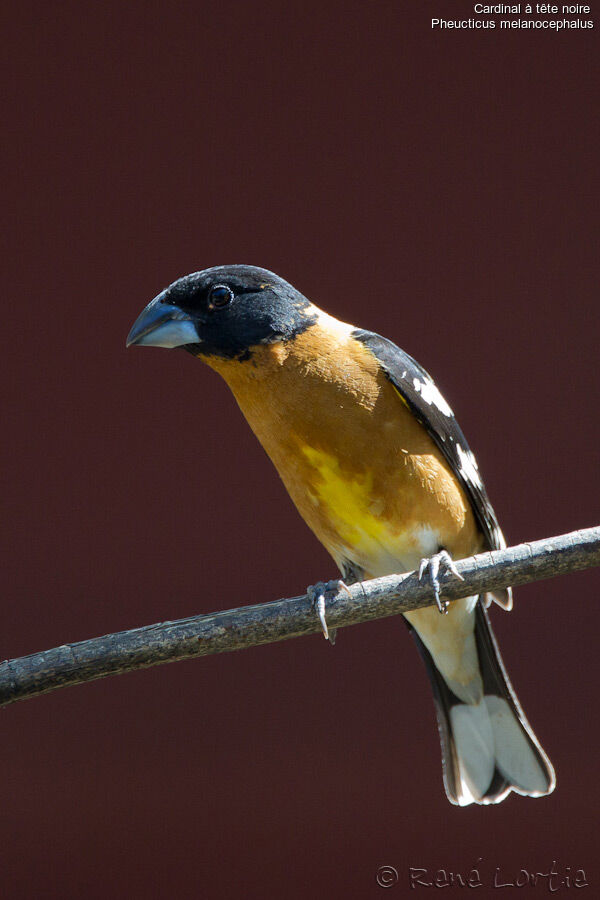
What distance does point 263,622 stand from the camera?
1736 mm

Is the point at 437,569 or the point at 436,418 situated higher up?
the point at 436,418

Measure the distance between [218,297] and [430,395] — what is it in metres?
0.61

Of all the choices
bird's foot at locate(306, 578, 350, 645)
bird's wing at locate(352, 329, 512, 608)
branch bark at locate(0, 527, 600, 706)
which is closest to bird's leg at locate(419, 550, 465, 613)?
branch bark at locate(0, 527, 600, 706)

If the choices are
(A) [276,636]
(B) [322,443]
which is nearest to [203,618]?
(A) [276,636]

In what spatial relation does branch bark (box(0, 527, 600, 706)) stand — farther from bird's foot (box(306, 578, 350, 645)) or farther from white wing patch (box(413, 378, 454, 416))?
white wing patch (box(413, 378, 454, 416))

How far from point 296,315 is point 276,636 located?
2.76 ft

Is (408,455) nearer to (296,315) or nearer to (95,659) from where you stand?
(296,315)

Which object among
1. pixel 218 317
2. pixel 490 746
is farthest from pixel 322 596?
pixel 490 746

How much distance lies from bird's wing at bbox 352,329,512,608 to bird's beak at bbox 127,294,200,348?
44 centimetres

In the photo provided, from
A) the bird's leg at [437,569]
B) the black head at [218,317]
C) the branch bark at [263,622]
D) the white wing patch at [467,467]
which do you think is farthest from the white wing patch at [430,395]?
the branch bark at [263,622]

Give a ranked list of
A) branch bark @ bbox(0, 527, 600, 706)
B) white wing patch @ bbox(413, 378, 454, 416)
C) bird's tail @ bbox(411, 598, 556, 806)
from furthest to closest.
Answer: bird's tail @ bbox(411, 598, 556, 806)
white wing patch @ bbox(413, 378, 454, 416)
branch bark @ bbox(0, 527, 600, 706)

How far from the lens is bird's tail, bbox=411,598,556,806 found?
2.48m

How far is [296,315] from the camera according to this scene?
218 centimetres

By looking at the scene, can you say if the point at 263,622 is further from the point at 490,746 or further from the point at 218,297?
the point at 490,746
